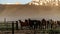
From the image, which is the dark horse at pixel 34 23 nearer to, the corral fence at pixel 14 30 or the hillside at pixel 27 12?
the corral fence at pixel 14 30

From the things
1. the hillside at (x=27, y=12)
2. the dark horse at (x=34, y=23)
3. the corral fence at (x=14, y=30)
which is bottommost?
the corral fence at (x=14, y=30)

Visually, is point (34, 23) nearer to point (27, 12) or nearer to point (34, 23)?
point (34, 23)

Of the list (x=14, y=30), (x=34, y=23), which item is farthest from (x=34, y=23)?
(x=14, y=30)

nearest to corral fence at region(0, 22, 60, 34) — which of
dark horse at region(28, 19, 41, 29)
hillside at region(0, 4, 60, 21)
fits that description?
dark horse at region(28, 19, 41, 29)

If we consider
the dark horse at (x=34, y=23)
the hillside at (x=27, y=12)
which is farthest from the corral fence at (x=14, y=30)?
the hillside at (x=27, y=12)

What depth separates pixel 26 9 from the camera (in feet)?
16.0

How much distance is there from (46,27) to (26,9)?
3.69 feet

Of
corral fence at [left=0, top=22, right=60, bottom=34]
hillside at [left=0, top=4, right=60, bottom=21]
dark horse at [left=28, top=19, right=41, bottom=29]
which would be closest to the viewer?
hillside at [left=0, top=4, right=60, bottom=21]

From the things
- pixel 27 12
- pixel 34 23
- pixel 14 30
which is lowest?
pixel 14 30

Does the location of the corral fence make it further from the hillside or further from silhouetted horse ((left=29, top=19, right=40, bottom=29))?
the hillside

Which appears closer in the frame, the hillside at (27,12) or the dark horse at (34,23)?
the hillside at (27,12)

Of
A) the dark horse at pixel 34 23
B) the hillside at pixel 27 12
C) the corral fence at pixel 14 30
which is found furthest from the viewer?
the dark horse at pixel 34 23

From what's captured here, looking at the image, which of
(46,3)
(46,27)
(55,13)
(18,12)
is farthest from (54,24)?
(18,12)

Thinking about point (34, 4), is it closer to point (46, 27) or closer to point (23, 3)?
point (23, 3)
